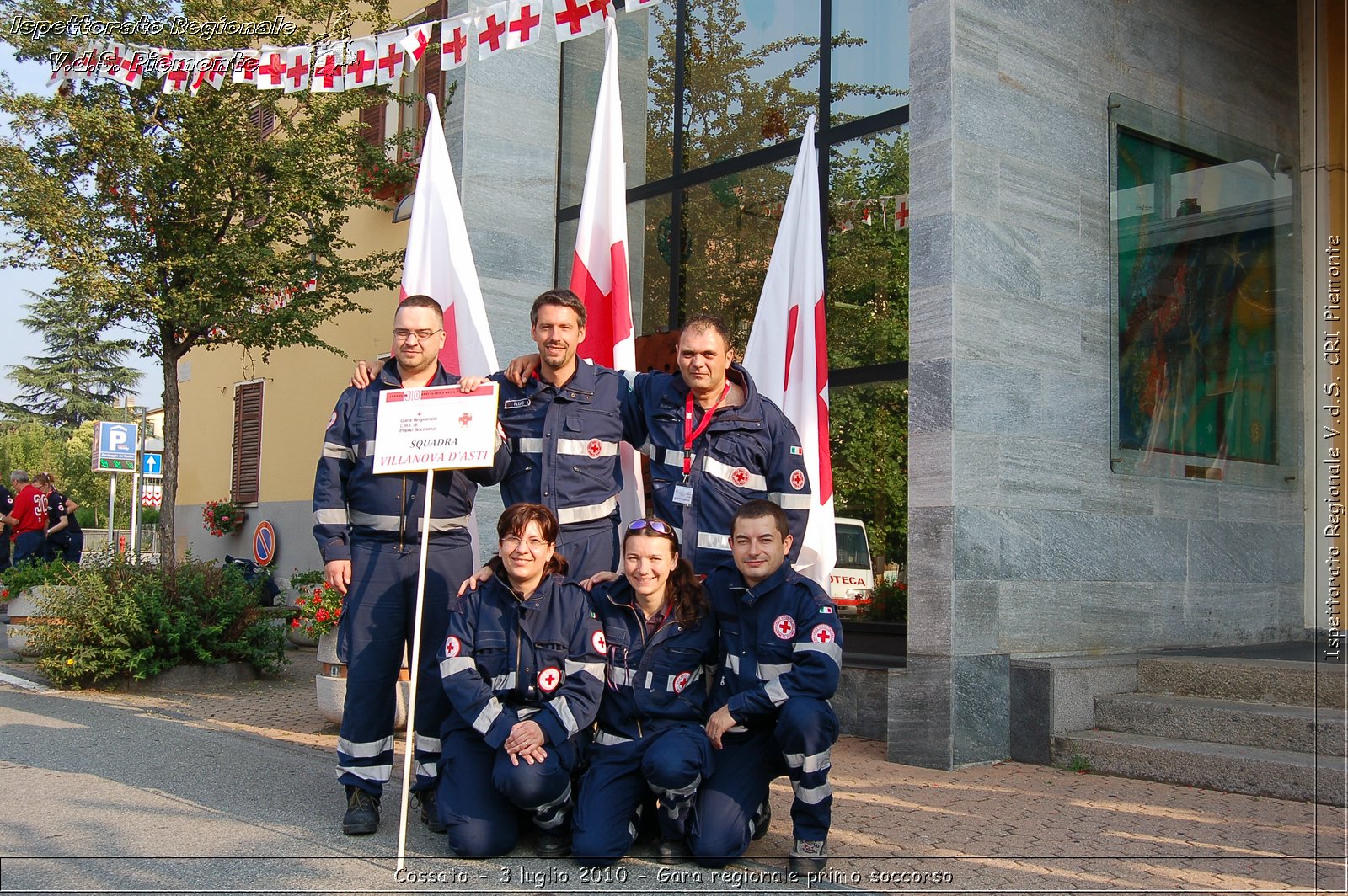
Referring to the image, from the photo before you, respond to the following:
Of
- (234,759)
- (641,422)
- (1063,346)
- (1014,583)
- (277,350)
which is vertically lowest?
(234,759)

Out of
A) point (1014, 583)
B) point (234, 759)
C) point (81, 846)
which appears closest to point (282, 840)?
point (81, 846)

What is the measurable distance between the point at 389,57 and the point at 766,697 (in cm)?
573

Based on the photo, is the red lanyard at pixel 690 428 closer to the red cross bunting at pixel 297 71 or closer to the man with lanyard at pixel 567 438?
the man with lanyard at pixel 567 438

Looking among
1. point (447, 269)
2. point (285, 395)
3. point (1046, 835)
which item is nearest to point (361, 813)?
point (1046, 835)

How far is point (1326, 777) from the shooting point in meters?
5.74

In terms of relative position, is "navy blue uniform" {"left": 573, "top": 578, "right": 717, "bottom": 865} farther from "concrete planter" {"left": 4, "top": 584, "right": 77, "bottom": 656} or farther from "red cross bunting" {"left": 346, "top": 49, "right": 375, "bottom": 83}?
"concrete planter" {"left": 4, "top": 584, "right": 77, "bottom": 656}

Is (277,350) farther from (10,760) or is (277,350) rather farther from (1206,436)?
(1206,436)

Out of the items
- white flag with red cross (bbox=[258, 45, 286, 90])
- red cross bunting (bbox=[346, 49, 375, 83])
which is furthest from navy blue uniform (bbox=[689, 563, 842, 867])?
white flag with red cross (bbox=[258, 45, 286, 90])

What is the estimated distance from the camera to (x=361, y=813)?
16.7 ft

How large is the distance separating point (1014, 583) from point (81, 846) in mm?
5010

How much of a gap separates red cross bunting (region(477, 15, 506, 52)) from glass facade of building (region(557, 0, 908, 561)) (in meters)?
2.21

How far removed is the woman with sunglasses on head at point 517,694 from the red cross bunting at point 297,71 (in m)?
5.00

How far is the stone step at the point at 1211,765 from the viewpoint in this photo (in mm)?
5785

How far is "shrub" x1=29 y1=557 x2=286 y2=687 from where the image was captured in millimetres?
9250
